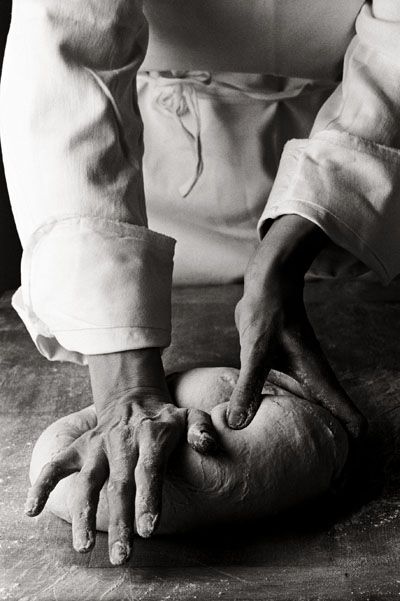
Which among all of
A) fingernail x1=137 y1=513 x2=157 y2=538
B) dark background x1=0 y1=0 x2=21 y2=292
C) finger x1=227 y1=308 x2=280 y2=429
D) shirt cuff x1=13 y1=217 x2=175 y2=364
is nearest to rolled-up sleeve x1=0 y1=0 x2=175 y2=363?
shirt cuff x1=13 y1=217 x2=175 y2=364

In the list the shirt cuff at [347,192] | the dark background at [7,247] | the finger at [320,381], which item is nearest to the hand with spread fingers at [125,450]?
the finger at [320,381]

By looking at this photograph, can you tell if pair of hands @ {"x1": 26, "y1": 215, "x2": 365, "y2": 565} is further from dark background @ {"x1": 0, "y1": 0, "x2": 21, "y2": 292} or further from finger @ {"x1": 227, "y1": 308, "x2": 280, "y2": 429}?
dark background @ {"x1": 0, "y1": 0, "x2": 21, "y2": 292}

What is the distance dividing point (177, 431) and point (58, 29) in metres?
0.52

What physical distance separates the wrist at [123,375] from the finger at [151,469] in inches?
3.1

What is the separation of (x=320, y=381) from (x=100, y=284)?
270mm

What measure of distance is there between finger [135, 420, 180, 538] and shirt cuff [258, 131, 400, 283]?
348mm

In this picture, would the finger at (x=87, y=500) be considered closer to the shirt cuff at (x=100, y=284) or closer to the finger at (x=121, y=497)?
the finger at (x=121, y=497)

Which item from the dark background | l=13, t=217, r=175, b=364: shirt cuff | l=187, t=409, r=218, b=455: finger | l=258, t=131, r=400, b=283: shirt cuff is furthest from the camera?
the dark background

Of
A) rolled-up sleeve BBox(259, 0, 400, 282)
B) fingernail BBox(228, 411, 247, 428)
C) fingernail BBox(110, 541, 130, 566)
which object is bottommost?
fingernail BBox(110, 541, 130, 566)

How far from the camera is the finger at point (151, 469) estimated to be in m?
0.77

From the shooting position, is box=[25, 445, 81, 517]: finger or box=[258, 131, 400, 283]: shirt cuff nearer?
box=[25, 445, 81, 517]: finger

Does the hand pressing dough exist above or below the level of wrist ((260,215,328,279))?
below

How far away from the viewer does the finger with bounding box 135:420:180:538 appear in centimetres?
77

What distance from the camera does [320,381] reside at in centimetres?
→ 95
